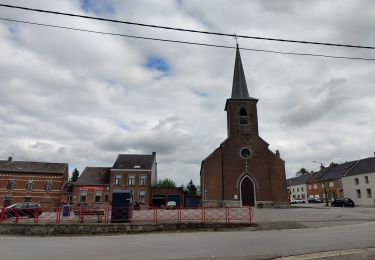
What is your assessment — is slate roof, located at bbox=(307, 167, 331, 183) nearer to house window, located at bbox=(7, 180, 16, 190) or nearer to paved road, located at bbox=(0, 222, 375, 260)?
house window, located at bbox=(7, 180, 16, 190)

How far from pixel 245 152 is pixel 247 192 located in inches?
199

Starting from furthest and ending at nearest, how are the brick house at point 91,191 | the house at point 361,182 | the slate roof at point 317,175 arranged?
1. the slate roof at point 317,175
2. the brick house at point 91,191
3. the house at point 361,182

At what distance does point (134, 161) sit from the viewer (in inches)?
2120

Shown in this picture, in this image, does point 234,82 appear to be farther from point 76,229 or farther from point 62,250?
point 62,250

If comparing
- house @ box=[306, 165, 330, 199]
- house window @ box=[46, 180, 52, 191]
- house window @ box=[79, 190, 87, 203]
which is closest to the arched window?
house window @ box=[79, 190, 87, 203]

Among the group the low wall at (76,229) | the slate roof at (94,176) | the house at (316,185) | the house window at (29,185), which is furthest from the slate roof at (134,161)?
the house at (316,185)

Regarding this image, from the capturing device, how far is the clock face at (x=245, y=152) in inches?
1656

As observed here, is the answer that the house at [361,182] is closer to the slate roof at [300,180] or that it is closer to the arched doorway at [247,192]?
the arched doorway at [247,192]

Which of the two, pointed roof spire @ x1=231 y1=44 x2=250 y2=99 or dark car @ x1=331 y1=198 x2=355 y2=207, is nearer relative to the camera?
dark car @ x1=331 y1=198 x2=355 y2=207

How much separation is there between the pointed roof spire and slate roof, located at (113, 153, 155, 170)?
1799 centimetres

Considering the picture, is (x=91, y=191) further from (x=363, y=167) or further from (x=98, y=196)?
(x=363, y=167)

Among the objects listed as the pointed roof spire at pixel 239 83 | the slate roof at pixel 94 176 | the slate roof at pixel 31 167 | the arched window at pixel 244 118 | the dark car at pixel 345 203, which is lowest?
the dark car at pixel 345 203

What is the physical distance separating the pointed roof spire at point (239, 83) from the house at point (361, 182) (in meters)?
23.7

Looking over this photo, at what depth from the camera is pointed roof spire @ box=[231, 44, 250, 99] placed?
45.6 meters
